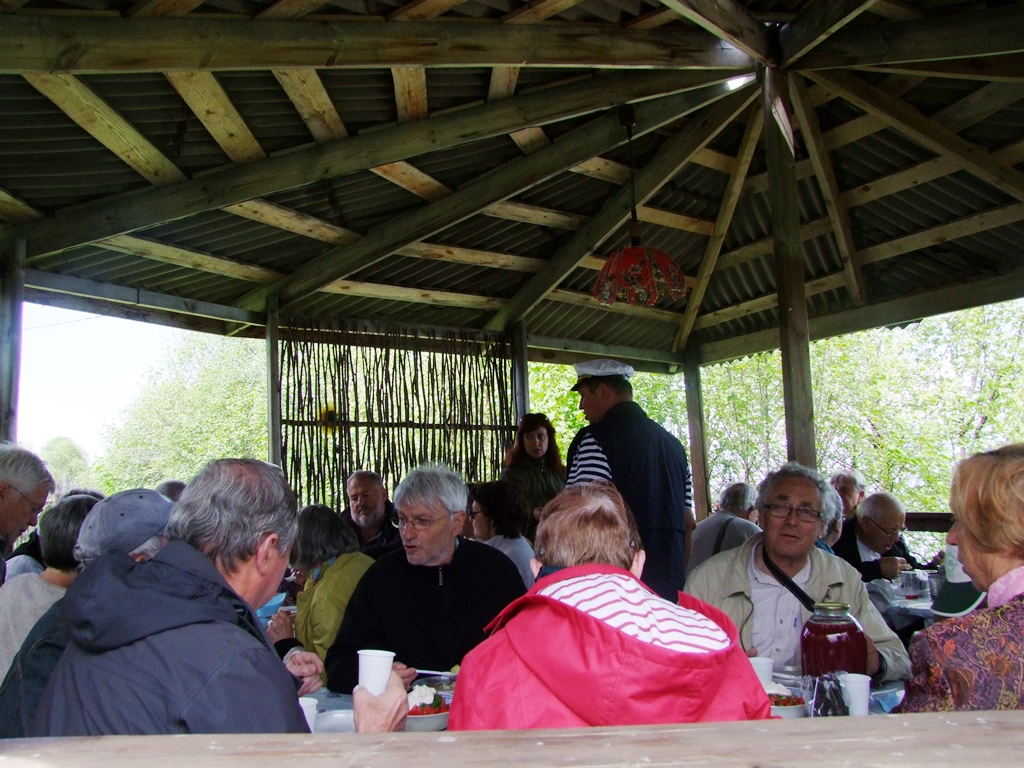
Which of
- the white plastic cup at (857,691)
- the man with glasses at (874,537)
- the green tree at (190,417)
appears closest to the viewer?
the white plastic cup at (857,691)

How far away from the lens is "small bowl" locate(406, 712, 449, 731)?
2258 millimetres

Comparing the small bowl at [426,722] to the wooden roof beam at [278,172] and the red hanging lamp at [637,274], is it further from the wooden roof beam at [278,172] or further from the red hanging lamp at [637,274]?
the red hanging lamp at [637,274]

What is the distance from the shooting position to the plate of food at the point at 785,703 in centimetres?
227

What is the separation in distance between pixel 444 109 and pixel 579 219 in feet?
7.45

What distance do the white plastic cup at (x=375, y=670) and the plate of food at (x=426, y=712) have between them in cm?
25

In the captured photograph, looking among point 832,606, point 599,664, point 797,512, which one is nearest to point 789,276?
point 797,512

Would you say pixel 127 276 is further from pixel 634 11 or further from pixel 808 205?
pixel 808 205

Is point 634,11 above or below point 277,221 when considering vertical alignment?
above

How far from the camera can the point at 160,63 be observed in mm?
3398

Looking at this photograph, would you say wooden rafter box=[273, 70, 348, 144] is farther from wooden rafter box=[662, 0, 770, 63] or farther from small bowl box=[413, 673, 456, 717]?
small bowl box=[413, 673, 456, 717]

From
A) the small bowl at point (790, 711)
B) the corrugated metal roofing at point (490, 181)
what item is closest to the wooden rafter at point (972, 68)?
the corrugated metal roofing at point (490, 181)

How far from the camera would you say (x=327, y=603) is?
3.59m

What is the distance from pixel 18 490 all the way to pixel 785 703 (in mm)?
3226

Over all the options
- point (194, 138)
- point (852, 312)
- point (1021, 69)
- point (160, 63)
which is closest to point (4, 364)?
point (194, 138)
